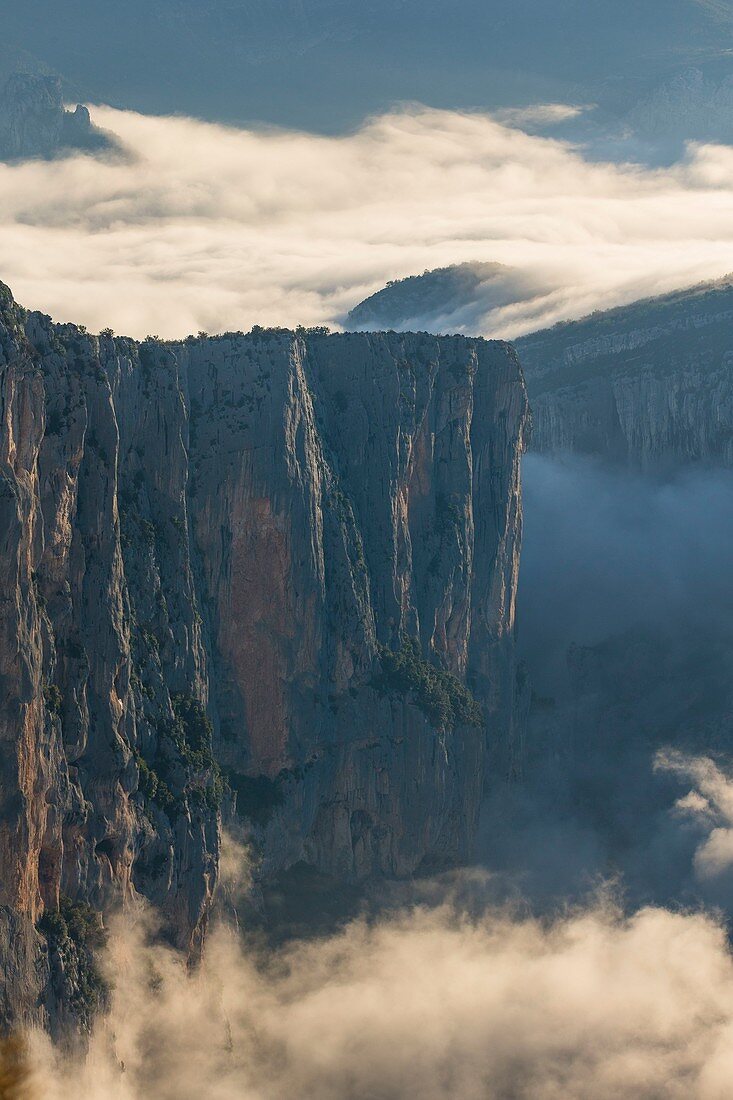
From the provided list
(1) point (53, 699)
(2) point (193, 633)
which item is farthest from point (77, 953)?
(2) point (193, 633)

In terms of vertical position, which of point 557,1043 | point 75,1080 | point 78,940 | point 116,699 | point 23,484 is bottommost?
point 557,1043

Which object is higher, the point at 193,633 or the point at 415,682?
the point at 193,633

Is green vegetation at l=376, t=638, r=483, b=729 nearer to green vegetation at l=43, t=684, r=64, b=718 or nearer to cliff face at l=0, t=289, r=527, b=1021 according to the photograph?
cliff face at l=0, t=289, r=527, b=1021

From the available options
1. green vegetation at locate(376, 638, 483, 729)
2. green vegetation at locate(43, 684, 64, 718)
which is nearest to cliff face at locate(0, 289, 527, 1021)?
green vegetation at locate(43, 684, 64, 718)

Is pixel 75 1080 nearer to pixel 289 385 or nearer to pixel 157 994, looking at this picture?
pixel 157 994

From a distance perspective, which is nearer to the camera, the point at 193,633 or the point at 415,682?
the point at 193,633

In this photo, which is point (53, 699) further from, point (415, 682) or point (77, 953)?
point (415, 682)

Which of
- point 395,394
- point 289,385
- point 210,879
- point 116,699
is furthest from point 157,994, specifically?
point 395,394

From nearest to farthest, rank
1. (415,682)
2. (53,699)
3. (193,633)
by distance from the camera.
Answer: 1. (53,699)
2. (193,633)
3. (415,682)

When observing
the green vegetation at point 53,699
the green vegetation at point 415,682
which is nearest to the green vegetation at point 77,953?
the green vegetation at point 53,699
